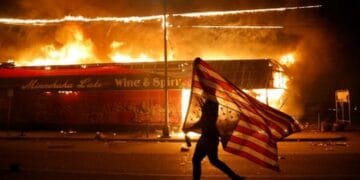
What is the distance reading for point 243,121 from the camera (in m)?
8.47

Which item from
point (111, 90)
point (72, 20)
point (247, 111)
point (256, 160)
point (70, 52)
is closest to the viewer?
point (256, 160)

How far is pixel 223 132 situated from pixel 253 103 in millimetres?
783

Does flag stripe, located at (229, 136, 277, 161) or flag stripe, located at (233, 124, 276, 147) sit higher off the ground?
flag stripe, located at (233, 124, 276, 147)

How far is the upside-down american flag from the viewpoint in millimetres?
8367

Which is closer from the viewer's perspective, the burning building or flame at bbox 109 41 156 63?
the burning building

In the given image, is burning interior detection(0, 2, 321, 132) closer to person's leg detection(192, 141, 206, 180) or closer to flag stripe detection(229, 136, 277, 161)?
person's leg detection(192, 141, 206, 180)

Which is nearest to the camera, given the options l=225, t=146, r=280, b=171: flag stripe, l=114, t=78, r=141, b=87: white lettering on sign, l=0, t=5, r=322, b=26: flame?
l=225, t=146, r=280, b=171: flag stripe

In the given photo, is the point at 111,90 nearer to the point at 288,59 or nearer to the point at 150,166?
the point at 288,59

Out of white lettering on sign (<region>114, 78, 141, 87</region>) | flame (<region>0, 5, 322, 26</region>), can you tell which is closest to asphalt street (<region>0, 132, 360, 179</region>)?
white lettering on sign (<region>114, 78, 141, 87</region>)

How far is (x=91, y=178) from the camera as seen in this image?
10.7m

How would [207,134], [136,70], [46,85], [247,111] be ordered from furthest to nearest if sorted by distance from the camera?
[46,85] < [136,70] < [207,134] < [247,111]

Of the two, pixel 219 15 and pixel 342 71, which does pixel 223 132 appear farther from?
pixel 342 71

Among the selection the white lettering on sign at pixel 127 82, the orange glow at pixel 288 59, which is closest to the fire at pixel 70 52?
the white lettering on sign at pixel 127 82

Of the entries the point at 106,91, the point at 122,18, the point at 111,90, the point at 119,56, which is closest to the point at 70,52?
the point at 119,56
